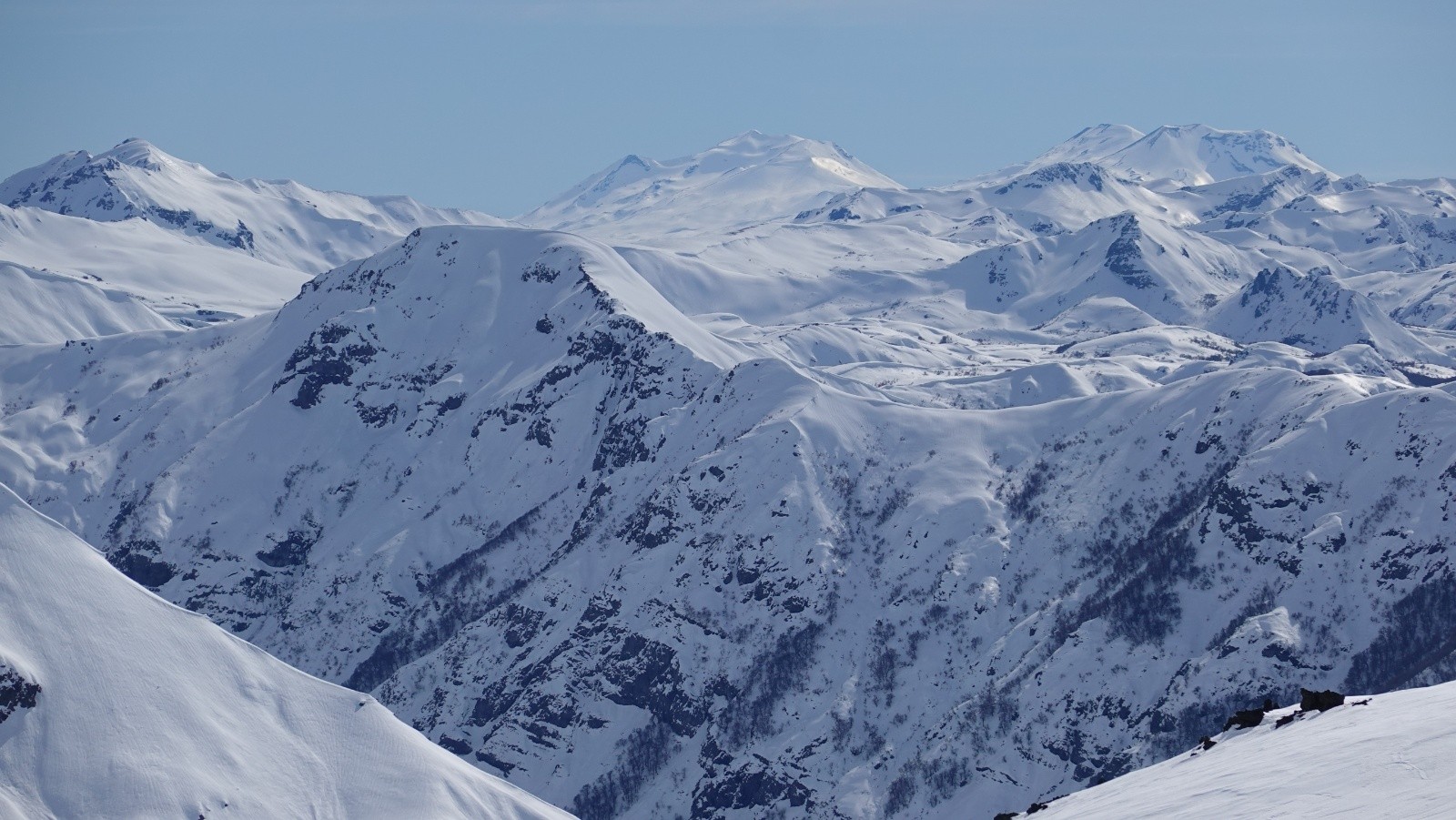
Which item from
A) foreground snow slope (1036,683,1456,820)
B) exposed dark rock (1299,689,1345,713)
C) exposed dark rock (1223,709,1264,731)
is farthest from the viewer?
exposed dark rock (1223,709,1264,731)

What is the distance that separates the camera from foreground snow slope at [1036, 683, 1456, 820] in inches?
2756

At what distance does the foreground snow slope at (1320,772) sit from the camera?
70.0 meters

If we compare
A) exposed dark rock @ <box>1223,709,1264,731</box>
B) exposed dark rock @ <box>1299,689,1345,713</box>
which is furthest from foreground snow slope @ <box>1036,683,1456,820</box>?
exposed dark rock @ <box>1299,689,1345,713</box>

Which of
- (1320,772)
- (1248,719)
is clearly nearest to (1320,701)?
(1248,719)

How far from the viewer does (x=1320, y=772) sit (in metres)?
76.1

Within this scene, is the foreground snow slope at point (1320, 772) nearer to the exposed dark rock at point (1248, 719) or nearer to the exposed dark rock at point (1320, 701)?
the exposed dark rock at point (1248, 719)

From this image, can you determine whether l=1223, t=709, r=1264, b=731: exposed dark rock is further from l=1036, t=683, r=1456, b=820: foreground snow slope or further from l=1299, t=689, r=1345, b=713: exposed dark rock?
l=1299, t=689, r=1345, b=713: exposed dark rock

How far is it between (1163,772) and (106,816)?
472ft

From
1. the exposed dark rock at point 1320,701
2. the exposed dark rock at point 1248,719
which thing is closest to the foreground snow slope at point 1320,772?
the exposed dark rock at point 1248,719

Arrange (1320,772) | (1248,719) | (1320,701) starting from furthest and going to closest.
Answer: (1248,719) → (1320,701) → (1320,772)

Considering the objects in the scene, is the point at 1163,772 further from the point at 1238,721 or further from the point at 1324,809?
the point at 1324,809

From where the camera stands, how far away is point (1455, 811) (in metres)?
64.2

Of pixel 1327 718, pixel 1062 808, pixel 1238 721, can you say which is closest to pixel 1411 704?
pixel 1327 718

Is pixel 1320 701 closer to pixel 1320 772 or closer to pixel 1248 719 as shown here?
pixel 1248 719
